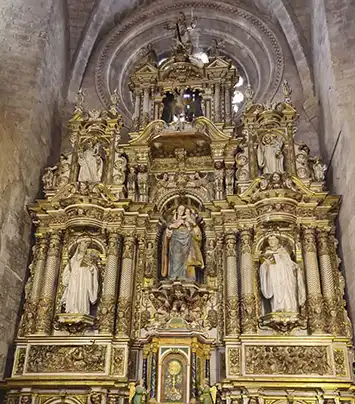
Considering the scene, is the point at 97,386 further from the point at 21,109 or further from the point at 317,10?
the point at 317,10

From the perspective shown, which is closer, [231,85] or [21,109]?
[21,109]

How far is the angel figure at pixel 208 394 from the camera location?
940 cm

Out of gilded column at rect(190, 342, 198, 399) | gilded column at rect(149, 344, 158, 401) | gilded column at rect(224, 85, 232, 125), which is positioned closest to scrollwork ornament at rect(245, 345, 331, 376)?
gilded column at rect(190, 342, 198, 399)

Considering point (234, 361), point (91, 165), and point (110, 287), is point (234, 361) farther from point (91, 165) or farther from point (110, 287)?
point (91, 165)

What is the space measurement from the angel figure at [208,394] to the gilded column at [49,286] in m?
3.07

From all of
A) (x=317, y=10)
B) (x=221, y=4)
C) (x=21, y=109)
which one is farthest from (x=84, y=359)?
(x=221, y=4)

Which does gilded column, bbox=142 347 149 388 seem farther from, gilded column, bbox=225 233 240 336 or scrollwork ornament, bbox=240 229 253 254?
scrollwork ornament, bbox=240 229 253 254

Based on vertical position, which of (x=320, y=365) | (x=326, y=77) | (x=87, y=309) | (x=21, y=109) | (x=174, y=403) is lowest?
(x=174, y=403)

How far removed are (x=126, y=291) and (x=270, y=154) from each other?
4183mm

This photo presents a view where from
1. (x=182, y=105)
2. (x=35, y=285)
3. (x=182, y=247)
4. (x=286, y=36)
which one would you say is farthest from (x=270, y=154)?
(x=35, y=285)

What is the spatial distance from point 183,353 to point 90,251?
9.49 feet

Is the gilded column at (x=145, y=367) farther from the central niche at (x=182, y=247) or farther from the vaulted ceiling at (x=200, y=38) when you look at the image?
the vaulted ceiling at (x=200, y=38)

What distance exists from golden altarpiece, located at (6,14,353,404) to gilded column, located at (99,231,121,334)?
0.02 meters

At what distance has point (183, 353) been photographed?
1005cm
